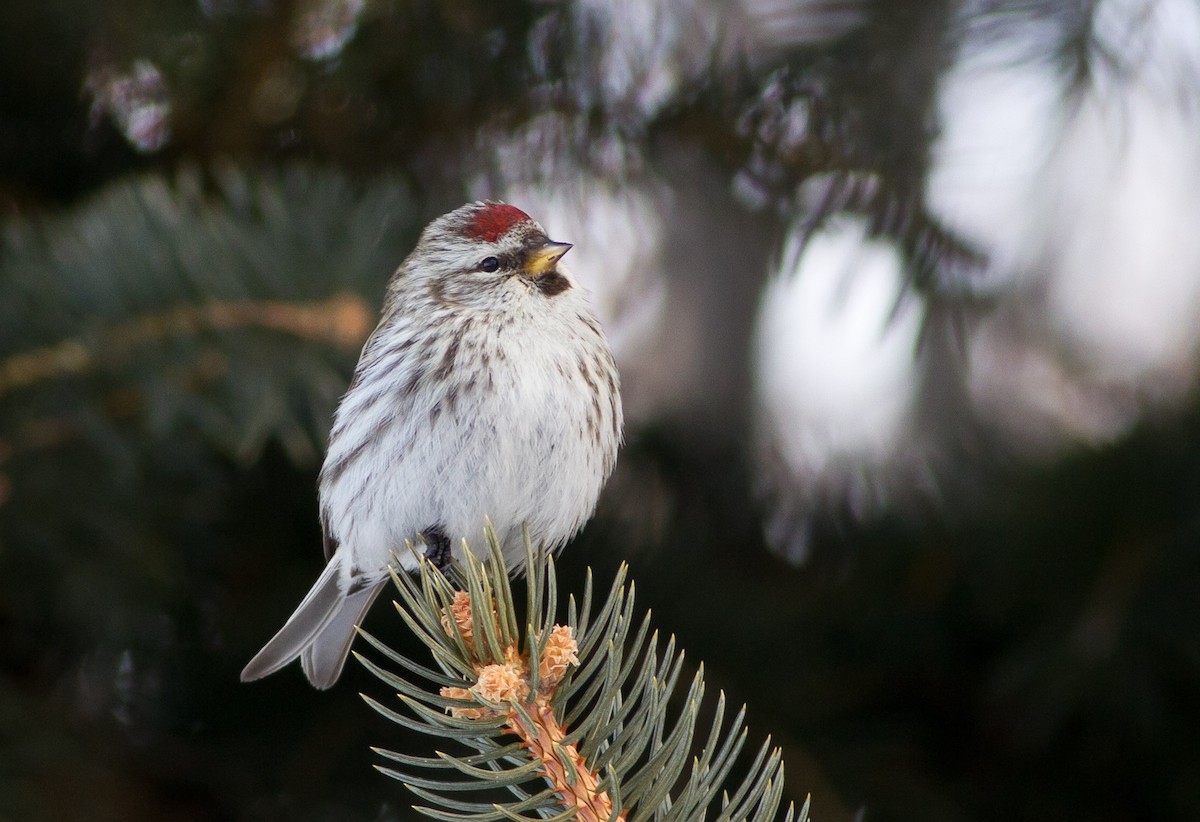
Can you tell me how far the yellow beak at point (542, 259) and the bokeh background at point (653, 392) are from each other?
0.14 meters

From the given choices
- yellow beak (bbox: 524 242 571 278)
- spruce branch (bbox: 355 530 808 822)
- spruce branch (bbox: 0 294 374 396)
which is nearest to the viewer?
spruce branch (bbox: 355 530 808 822)

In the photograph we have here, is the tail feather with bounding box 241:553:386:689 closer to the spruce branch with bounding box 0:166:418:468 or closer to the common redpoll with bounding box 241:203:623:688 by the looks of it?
the common redpoll with bounding box 241:203:623:688

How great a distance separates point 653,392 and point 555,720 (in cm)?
131

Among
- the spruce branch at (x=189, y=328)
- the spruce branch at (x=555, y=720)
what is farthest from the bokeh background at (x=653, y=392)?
the spruce branch at (x=555, y=720)

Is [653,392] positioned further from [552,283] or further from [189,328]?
[189,328]

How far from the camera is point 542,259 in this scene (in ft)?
6.70

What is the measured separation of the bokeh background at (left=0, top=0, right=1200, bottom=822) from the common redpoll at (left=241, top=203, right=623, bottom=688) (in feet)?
0.43

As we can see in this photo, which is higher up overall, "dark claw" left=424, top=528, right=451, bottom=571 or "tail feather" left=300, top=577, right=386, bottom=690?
"dark claw" left=424, top=528, right=451, bottom=571

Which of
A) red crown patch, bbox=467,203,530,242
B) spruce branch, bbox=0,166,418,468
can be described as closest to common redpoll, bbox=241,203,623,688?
red crown patch, bbox=467,203,530,242

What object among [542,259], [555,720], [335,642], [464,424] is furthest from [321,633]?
[555,720]

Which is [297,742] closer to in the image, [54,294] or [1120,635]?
[54,294]

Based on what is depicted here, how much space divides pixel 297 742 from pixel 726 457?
0.88 metres

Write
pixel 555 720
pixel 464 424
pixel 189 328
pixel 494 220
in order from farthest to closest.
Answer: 1. pixel 494 220
2. pixel 464 424
3. pixel 189 328
4. pixel 555 720

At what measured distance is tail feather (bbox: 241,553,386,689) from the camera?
1.80m
